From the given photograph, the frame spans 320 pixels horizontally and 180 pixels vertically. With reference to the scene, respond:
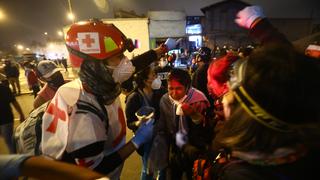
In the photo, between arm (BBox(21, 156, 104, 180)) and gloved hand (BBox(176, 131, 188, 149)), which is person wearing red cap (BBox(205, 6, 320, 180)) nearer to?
arm (BBox(21, 156, 104, 180))

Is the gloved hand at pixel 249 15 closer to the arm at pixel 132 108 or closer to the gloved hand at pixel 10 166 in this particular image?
the arm at pixel 132 108

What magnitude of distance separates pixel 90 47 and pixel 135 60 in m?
1.08

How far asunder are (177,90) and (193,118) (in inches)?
21.2

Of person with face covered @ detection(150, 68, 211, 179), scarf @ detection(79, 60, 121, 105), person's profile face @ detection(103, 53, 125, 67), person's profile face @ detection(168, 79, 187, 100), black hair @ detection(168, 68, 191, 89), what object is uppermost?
person's profile face @ detection(103, 53, 125, 67)

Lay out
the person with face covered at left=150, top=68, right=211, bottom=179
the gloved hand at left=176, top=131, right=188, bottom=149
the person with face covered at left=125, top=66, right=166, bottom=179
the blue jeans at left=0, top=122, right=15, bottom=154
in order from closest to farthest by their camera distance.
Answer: the gloved hand at left=176, top=131, right=188, bottom=149 → the person with face covered at left=150, top=68, right=211, bottom=179 → the person with face covered at left=125, top=66, right=166, bottom=179 → the blue jeans at left=0, top=122, right=15, bottom=154

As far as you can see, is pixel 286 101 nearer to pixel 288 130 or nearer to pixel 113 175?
pixel 288 130

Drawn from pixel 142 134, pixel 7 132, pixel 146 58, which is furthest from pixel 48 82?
pixel 142 134

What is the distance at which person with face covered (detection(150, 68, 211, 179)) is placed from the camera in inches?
104

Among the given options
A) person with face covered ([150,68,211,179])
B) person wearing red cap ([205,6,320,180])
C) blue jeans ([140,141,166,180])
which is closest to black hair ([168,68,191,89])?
person with face covered ([150,68,211,179])

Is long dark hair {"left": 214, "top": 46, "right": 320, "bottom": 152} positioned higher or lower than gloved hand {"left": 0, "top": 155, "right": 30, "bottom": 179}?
higher

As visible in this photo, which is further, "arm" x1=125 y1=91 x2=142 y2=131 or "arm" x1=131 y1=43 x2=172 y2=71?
"arm" x1=125 y1=91 x2=142 y2=131

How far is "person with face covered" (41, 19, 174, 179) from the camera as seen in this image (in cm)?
170

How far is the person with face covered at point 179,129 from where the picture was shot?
265 cm

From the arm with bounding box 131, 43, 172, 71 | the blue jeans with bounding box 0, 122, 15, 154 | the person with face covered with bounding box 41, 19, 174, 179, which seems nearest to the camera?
the person with face covered with bounding box 41, 19, 174, 179
